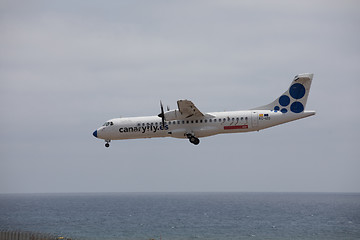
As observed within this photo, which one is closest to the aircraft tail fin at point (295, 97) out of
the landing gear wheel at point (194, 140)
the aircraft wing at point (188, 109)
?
the aircraft wing at point (188, 109)

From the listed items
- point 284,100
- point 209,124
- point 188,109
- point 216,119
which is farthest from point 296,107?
point 188,109

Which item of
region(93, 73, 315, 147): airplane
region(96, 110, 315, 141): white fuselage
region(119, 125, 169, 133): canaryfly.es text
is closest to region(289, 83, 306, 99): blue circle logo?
region(93, 73, 315, 147): airplane

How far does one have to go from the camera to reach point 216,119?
133ft

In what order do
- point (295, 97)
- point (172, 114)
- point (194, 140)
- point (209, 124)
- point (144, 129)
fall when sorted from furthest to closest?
1. point (144, 129)
2. point (295, 97)
3. point (194, 140)
4. point (209, 124)
5. point (172, 114)

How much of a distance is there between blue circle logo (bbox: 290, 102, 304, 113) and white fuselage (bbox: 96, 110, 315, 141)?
470 millimetres

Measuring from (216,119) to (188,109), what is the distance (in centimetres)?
280

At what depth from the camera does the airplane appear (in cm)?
3994

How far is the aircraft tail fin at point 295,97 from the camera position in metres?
41.2

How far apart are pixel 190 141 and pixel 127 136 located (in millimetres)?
6577

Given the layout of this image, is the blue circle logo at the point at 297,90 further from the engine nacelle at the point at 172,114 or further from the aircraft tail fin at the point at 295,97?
the engine nacelle at the point at 172,114

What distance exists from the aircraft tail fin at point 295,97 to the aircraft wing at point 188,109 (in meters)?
5.99

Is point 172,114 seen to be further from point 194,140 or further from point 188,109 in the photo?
point 194,140

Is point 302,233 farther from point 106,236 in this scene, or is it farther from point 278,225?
point 106,236

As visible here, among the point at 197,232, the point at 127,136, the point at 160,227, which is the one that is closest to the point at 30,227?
the point at 160,227
